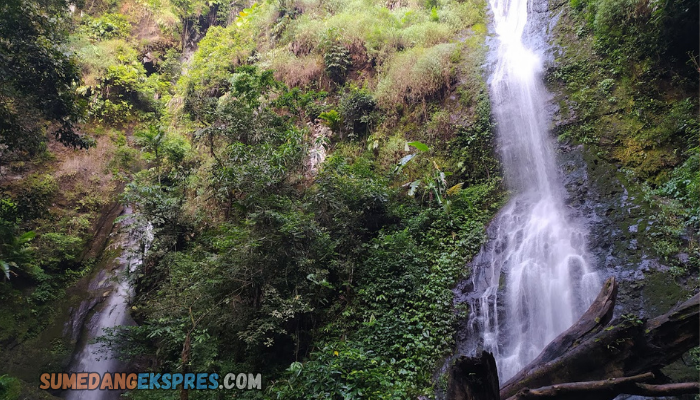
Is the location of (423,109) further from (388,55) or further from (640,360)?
(640,360)

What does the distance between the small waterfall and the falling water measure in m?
8.77

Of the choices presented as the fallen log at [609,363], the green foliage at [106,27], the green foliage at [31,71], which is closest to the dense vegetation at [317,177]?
the green foliage at [31,71]

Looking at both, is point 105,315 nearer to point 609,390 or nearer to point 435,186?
point 435,186

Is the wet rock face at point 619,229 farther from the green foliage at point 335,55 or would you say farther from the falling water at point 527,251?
the green foliage at point 335,55

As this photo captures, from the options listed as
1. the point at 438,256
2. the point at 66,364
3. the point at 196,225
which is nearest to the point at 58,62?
the point at 196,225

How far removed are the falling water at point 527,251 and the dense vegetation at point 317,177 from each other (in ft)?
1.46

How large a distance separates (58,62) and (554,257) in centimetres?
1089

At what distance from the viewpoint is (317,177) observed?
8672 millimetres

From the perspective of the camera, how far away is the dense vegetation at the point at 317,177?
6.32m

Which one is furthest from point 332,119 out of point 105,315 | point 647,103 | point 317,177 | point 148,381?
point 105,315

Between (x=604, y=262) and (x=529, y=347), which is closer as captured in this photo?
(x=529, y=347)

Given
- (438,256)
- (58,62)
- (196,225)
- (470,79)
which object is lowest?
(438,256)

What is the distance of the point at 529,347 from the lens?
5461 millimetres

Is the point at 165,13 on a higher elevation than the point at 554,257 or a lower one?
higher
